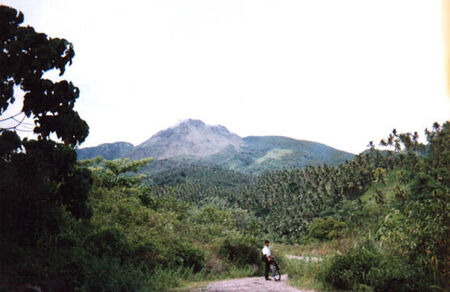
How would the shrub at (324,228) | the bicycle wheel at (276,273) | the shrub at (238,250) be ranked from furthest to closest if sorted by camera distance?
the shrub at (324,228) → the shrub at (238,250) → the bicycle wheel at (276,273)

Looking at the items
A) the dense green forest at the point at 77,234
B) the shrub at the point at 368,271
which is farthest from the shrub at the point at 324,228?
the shrub at the point at 368,271

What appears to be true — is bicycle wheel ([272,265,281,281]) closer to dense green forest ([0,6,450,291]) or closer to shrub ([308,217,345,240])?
dense green forest ([0,6,450,291])

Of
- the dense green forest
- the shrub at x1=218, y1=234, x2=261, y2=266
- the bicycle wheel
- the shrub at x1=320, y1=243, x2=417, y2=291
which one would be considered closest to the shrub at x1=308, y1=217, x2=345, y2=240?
the shrub at x1=218, y1=234, x2=261, y2=266

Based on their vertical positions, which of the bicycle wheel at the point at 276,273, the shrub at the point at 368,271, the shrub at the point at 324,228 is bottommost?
the shrub at the point at 324,228

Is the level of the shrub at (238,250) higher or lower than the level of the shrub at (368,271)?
lower

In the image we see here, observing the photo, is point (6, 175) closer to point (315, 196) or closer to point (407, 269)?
point (407, 269)

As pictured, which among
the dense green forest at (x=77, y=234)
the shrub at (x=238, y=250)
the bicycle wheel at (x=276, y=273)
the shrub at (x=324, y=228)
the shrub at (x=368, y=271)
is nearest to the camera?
the dense green forest at (x=77, y=234)

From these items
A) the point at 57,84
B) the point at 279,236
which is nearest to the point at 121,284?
the point at 57,84

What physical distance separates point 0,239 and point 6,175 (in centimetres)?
167

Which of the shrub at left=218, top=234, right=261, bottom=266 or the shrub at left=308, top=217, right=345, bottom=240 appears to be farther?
the shrub at left=308, top=217, right=345, bottom=240

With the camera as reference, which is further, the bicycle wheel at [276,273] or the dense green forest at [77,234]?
the bicycle wheel at [276,273]

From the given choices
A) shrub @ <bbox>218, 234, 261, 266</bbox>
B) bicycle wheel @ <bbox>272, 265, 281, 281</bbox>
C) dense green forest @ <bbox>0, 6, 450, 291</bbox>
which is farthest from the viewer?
shrub @ <bbox>218, 234, 261, 266</bbox>

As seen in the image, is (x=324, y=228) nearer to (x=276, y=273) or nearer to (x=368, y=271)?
(x=276, y=273)

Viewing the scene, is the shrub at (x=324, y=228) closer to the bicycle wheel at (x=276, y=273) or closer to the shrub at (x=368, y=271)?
the bicycle wheel at (x=276, y=273)
